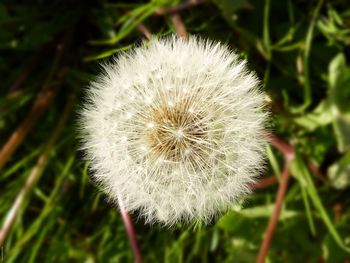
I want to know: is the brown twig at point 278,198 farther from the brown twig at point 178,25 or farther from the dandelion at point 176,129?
the dandelion at point 176,129

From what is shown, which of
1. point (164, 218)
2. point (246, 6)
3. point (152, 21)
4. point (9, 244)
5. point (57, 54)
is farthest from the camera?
point (57, 54)

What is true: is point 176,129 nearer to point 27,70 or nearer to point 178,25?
point 178,25

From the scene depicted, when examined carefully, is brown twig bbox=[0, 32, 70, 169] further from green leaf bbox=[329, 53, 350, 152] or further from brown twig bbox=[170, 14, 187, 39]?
green leaf bbox=[329, 53, 350, 152]

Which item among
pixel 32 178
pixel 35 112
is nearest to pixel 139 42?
pixel 35 112

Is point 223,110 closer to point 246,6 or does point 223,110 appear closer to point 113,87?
point 113,87

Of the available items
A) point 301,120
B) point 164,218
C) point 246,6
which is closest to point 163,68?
point 164,218

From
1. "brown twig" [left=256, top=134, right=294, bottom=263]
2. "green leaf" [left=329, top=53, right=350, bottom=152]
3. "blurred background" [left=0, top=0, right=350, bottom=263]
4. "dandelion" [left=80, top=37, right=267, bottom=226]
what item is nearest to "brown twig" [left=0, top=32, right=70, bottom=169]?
"blurred background" [left=0, top=0, right=350, bottom=263]

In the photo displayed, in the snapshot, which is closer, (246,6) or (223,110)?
(223,110)

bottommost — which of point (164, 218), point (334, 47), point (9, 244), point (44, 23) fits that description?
point (164, 218)
